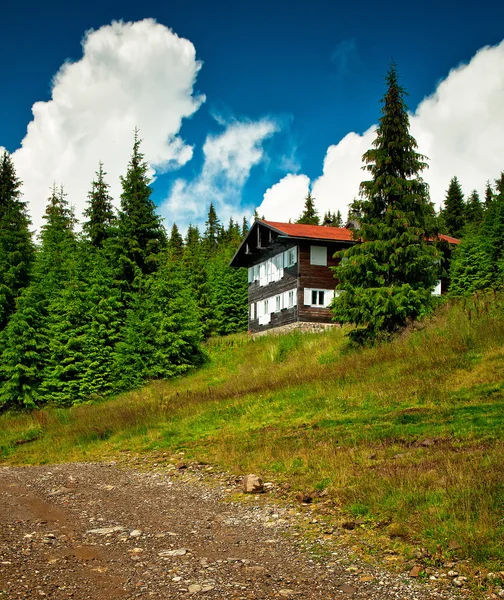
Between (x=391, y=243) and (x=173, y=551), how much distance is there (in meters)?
19.7

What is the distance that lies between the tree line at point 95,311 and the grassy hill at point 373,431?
19.7ft

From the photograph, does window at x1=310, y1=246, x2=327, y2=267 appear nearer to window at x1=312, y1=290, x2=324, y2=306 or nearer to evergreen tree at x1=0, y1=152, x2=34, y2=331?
window at x1=312, y1=290, x2=324, y2=306

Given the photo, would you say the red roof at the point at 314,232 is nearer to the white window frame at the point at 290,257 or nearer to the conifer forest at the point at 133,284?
the white window frame at the point at 290,257

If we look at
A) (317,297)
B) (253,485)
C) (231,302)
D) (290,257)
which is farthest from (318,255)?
(253,485)

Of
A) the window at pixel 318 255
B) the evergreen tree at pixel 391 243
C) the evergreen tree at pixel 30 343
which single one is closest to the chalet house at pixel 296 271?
the window at pixel 318 255

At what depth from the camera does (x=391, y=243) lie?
23.5m

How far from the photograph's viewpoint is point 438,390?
539 inches

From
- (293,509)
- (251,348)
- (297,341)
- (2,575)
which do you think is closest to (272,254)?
(251,348)

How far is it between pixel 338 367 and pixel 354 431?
27.2 feet

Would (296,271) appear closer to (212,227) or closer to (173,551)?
(173,551)

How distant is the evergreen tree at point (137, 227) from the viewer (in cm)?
3584

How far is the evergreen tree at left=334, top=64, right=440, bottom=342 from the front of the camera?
23.2m

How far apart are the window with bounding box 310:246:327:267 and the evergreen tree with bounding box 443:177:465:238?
4906 centimetres

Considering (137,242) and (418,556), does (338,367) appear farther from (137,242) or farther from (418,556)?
(137,242)
